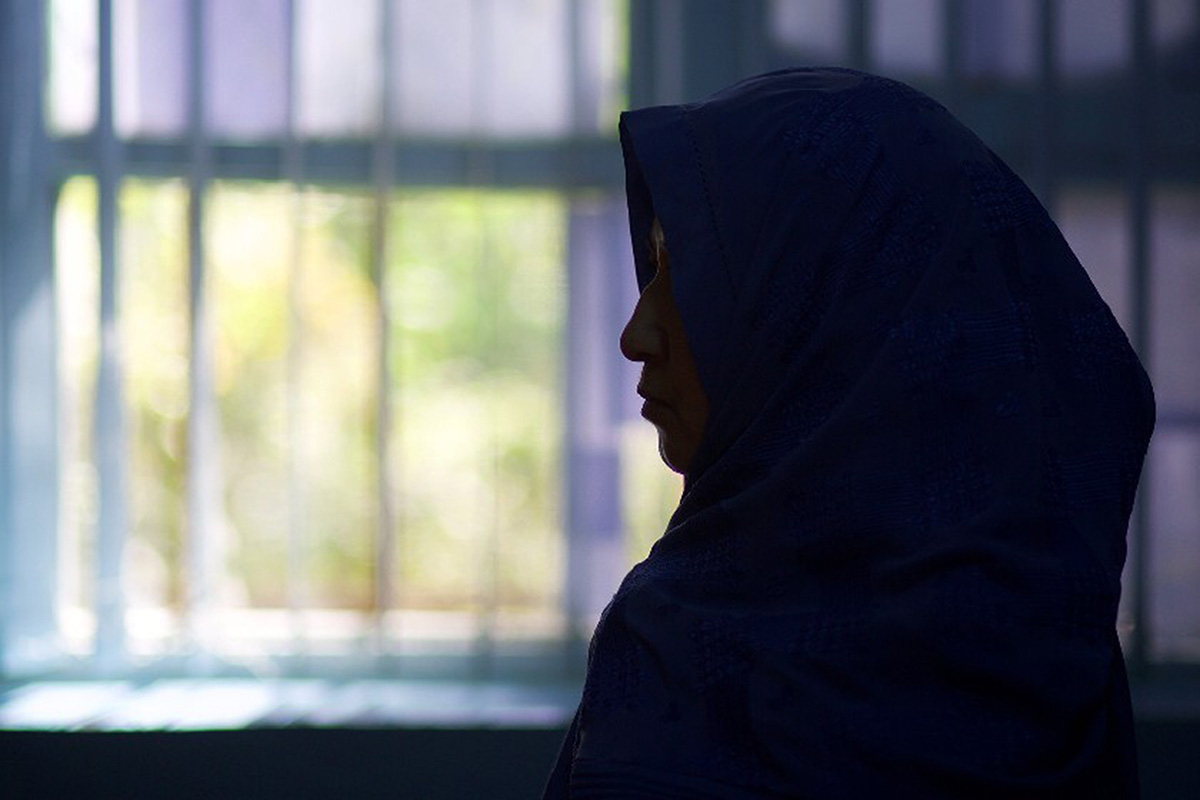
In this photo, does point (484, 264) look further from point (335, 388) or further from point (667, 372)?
point (667, 372)

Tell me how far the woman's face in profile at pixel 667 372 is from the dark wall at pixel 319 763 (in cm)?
101

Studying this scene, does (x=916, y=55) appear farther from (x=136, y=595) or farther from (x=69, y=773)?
(x=69, y=773)

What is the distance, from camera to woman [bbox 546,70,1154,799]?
26.2 inches

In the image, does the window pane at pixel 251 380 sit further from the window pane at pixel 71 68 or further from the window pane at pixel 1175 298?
the window pane at pixel 1175 298

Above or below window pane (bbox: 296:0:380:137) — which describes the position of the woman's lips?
below

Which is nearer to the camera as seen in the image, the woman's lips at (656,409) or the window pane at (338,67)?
the woman's lips at (656,409)

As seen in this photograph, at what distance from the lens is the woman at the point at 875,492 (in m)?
0.67

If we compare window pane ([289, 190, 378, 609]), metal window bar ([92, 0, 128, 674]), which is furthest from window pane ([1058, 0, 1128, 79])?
metal window bar ([92, 0, 128, 674])

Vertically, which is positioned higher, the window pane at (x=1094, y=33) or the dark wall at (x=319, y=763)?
the window pane at (x=1094, y=33)

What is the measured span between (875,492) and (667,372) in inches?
8.0

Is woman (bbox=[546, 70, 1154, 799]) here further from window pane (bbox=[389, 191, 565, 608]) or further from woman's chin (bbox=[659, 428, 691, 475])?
window pane (bbox=[389, 191, 565, 608])

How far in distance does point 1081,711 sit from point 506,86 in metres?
1.42

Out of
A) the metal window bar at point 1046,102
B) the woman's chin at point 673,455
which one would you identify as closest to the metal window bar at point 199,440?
the woman's chin at point 673,455

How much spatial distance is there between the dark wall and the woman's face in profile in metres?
1.01
